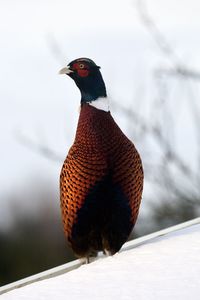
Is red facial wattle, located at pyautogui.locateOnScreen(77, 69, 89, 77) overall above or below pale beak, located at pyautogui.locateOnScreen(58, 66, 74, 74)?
below

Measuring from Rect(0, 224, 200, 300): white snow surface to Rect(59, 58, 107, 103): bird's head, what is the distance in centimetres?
94

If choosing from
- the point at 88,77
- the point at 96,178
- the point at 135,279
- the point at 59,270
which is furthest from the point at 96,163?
the point at 135,279

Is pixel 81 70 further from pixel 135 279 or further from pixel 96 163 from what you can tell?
pixel 135 279

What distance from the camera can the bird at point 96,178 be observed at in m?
6.15

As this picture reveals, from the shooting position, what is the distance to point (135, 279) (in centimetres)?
516

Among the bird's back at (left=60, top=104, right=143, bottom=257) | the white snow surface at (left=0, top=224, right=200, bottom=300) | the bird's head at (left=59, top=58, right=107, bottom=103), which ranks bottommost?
the white snow surface at (left=0, top=224, right=200, bottom=300)

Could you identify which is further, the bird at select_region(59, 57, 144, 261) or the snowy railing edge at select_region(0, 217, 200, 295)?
the bird at select_region(59, 57, 144, 261)

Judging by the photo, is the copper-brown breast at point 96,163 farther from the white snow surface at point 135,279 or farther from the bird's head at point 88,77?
the white snow surface at point 135,279

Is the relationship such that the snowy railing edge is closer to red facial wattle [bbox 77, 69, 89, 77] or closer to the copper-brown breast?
the copper-brown breast

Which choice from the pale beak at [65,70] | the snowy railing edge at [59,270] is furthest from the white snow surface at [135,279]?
the pale beak at [65,70]

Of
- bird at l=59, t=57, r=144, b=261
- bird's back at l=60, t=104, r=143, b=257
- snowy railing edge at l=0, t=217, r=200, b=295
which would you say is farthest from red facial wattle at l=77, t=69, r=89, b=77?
snowy railing edge at l=0, t=217, r=200, b=295

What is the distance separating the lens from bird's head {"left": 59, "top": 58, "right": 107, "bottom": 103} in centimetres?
627

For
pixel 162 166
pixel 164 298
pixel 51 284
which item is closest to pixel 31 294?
pixel 51 284

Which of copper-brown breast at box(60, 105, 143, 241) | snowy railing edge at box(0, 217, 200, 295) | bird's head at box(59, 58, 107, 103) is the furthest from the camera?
bird's head at box(59, 58, 107, 103)
